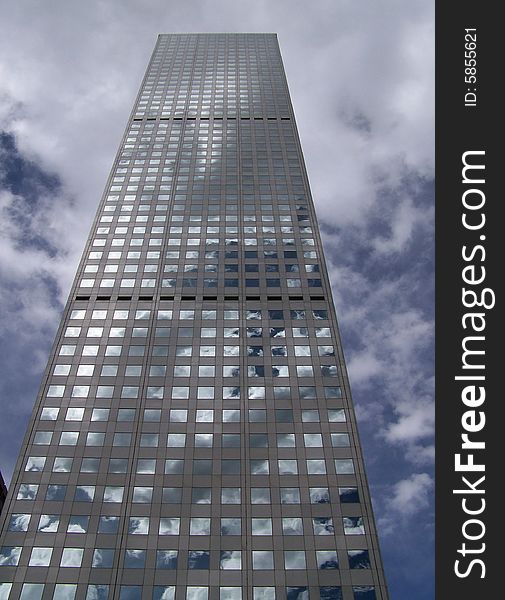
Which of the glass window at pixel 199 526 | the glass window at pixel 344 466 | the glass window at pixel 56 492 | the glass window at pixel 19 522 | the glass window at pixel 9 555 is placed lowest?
the glass window at pixel 9 555

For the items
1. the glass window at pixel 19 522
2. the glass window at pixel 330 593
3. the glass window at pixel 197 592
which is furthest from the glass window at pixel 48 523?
the glass window at pixel 330 593

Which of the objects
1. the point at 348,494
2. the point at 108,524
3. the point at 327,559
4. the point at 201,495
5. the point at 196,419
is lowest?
the point at 327,559

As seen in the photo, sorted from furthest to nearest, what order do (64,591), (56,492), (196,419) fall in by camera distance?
(196,419) < (56,492) < (64,591)

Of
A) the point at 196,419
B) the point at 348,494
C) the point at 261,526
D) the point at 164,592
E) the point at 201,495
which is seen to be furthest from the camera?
the point at 196,419

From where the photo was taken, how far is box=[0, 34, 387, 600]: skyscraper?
56.1 meters

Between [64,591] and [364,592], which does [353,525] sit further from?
[64,591]

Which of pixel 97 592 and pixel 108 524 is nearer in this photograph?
pixel 97 592

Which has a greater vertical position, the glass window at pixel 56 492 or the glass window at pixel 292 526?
the glass window at pixel 56 492

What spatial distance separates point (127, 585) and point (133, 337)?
31.9 metres

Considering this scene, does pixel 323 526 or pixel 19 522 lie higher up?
pixel 323 526

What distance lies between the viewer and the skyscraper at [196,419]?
184 feet

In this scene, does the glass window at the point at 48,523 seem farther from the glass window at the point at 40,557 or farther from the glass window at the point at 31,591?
the glass window at the point at 31,591

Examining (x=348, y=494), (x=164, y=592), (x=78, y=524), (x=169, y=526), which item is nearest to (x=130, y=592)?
(x=164, y=592)

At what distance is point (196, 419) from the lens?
2736 inches
